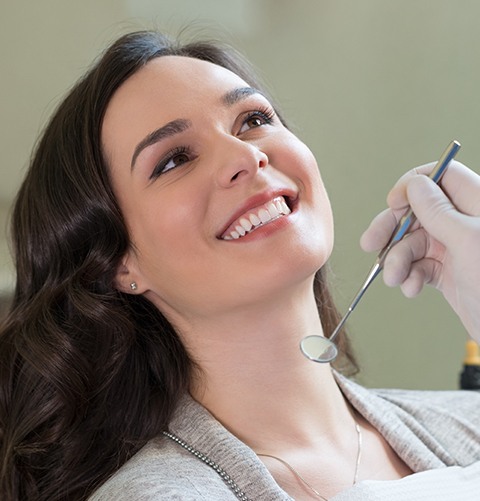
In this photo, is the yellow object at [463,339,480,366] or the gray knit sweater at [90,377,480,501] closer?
the gray knit sweater at [90,377,480,501]

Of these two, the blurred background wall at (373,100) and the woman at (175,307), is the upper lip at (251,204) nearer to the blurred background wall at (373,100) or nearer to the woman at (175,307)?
the woman at (175,307)

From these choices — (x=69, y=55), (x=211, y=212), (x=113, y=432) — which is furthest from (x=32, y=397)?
(x=69, y=55)

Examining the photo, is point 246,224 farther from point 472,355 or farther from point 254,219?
point 472,355

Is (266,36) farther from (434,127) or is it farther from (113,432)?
(113,432)

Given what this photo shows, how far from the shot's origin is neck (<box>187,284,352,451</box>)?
4.54ft

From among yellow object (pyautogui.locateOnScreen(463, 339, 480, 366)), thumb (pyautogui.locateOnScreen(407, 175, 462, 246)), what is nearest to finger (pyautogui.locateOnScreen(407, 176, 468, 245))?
thumb (pyautogui.locateOnScreen(407, 175, 462, 246))

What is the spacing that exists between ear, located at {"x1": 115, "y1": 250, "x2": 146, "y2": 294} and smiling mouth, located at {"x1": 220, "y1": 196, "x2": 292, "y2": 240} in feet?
0.68

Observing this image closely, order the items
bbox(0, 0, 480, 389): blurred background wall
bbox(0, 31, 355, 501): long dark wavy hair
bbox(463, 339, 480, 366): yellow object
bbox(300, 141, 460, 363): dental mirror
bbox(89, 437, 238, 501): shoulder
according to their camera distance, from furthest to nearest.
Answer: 1. bbox(0, 0, 480, 389): blurred background wall
2. bbox(463, 339, 480, 366): yellow object
3. bbox(0, 31, 355, 501): long dark wavy hair
4. bbox(300, 141, 460, 363): dental mirror
5. bbox(89, 437, 238, 501): shoulder

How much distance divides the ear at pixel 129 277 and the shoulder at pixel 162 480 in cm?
27

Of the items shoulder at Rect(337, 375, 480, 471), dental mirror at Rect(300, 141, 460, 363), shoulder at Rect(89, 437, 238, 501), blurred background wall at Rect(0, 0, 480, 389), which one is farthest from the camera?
blurred background wall at Rect(0, 0, 480, 389)

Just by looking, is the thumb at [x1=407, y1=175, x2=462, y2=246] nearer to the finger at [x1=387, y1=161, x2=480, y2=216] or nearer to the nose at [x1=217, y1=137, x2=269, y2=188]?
the finger at [x1=387, y1=161, x2=480, y2=216]

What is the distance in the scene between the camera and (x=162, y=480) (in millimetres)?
1216

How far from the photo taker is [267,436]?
1390 millimetres

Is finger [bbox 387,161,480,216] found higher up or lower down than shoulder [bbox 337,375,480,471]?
higher up
